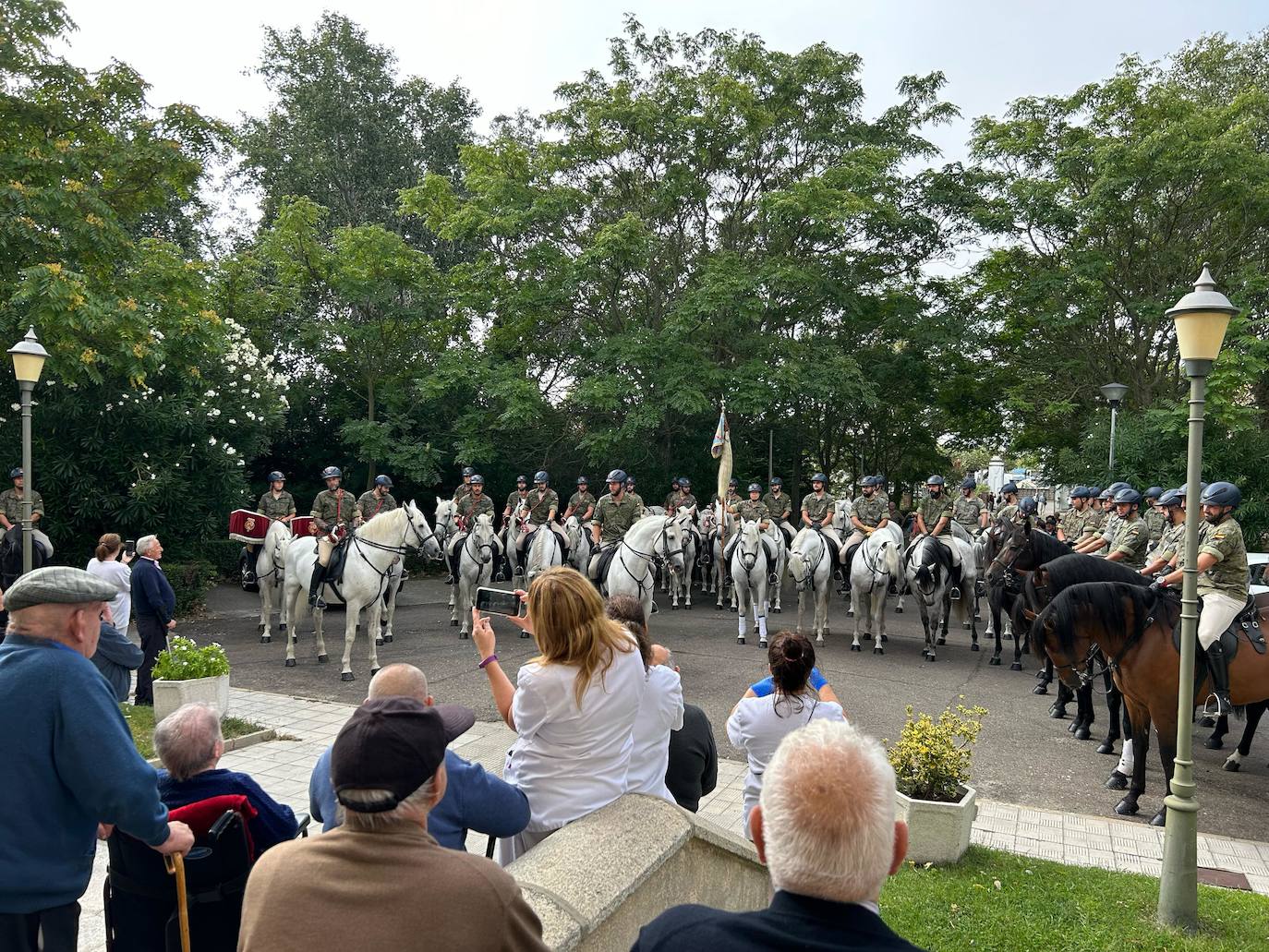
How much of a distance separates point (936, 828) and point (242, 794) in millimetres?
4475

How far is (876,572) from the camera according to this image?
46.5 feet

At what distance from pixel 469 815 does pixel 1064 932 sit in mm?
3787

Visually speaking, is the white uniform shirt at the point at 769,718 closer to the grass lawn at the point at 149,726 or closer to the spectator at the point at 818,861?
the spectator at the point at 818,861

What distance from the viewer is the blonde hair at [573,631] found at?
347 cm

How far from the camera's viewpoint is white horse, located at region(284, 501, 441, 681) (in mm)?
12234

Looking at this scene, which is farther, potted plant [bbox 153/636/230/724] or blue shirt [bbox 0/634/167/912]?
potted plant [bbox 153/636/230/724]

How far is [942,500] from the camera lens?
15133mm

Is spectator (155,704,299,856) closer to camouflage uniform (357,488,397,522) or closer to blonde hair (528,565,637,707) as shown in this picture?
blonde hair (528,565,637,707)

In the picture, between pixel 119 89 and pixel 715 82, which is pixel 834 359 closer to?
pixel 715 82

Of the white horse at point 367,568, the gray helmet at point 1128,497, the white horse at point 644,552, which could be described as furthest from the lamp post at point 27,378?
the gray helmet at point 1128,497

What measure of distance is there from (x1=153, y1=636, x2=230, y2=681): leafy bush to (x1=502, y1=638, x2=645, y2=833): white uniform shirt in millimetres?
6524

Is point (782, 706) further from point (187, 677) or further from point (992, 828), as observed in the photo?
point (187, 677)

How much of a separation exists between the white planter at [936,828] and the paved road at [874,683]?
A: 2139mm

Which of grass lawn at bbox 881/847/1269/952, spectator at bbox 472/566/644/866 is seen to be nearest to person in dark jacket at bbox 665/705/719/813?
spectator at bbox 472/566/644/866
